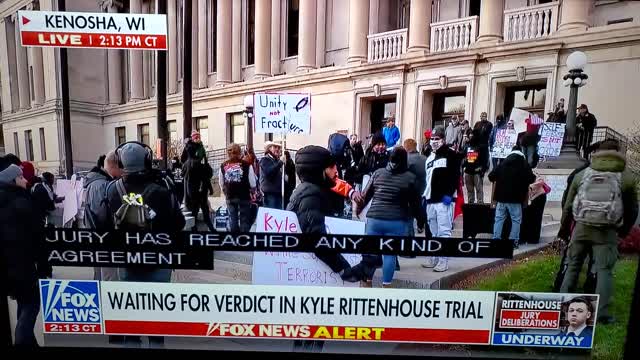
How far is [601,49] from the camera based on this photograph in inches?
53.3

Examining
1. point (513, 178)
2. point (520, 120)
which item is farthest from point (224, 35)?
point (513, 178)

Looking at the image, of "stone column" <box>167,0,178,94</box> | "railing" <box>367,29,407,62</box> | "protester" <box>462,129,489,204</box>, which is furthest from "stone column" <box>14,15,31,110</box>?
"protester" <box>462,129,489,204</box>

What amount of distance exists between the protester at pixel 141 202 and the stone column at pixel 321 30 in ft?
3.09

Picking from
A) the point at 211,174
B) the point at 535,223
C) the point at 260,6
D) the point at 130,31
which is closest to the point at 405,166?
the point at 535,223

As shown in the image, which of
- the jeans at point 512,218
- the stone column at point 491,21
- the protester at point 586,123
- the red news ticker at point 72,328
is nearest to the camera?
the protester at point 586,123

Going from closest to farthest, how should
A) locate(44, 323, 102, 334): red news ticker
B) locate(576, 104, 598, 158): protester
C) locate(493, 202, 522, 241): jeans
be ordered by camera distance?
1. locate(576, 104, 598, 158): protester
2. locate(493, 202, 522, 241): jeans
3. locate(44, 323, 102, 334): red news ticker

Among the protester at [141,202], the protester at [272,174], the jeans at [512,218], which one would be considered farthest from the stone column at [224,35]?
the jeans at [512,218]

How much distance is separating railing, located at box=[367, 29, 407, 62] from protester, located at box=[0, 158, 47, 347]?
1722 mm

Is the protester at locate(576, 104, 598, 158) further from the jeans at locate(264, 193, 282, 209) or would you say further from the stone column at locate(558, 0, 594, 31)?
the jeans at locate(264, 193, 282, 209)

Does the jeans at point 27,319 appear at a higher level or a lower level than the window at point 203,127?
lower

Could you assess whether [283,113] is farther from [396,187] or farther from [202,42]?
[396,187]

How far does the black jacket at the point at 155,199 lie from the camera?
148cm

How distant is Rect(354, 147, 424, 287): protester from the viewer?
1.51 metres

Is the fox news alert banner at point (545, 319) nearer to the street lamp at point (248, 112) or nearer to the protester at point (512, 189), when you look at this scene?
the protester at point (512, 189)
